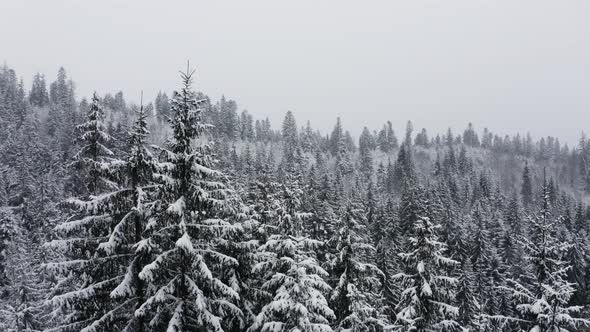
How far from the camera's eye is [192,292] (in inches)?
524

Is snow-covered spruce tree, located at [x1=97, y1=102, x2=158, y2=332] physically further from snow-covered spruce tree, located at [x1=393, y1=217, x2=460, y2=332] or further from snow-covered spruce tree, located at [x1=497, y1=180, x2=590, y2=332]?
snow-covered spruce tree, located at [x1=497, y1=180, x2=590, y2=332]

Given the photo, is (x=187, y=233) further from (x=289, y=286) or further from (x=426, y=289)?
(x=426, y=289)

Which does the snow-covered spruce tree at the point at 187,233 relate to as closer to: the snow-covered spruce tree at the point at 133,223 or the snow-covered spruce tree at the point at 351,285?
the snow-covered spruce tree at the point at 133,223

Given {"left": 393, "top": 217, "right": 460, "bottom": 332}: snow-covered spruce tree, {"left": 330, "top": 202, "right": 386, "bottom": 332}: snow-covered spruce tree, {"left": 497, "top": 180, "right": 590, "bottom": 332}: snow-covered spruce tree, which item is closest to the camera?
{"left": 497, "top": 180, "right": 590, "bottom": 332}: snow-covered spruce tree

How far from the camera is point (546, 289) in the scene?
57.3 feet

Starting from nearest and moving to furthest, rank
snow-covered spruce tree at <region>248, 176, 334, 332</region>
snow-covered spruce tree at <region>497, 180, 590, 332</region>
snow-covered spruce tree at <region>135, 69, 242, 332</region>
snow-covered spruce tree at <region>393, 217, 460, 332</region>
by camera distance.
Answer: snow-covered spruce tree at <region>135, 69, 242, 332</region> → snow-covered spruce tree at <region>248, 176, 334, 332</region> → snow-covered spruce tree at <region>497, 180, 590, 332</region> → snow-covered spruce tree at <region>393, 217, 460, 332</region>

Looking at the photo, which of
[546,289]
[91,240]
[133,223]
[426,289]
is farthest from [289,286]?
[546,289]

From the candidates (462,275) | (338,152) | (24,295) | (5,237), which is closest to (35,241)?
(5,237)

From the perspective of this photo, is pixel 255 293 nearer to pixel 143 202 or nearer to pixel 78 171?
pixel 143 202

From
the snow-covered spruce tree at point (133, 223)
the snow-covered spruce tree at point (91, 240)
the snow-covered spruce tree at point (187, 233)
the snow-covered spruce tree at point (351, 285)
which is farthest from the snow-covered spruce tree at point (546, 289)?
the snow-covered spruce tree at point (91, 240)

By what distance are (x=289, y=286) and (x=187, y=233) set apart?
5.29 meters

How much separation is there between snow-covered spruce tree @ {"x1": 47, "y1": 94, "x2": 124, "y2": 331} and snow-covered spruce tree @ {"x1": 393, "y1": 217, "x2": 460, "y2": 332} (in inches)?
463

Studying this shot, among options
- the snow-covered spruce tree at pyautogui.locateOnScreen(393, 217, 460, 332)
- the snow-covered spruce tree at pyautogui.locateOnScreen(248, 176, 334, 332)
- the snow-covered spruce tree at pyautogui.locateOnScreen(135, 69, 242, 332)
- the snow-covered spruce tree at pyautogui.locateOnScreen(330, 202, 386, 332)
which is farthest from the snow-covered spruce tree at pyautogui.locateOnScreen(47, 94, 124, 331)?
the snow-covered spruce tree at pyautogui.locateOnScreen(393, 217, 460, 332)

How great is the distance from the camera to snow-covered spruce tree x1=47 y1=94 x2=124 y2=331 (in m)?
13.7
